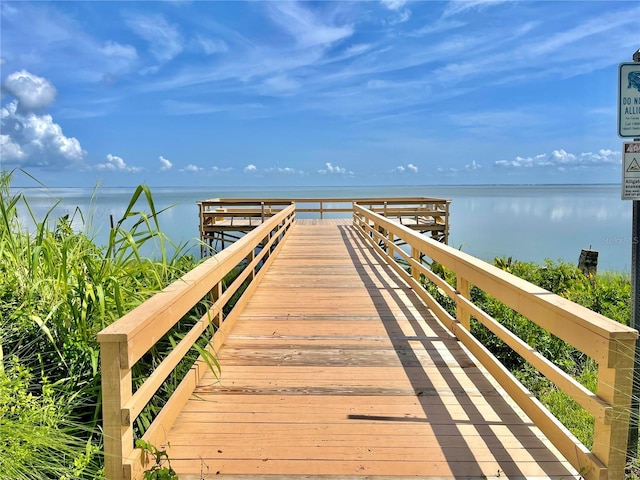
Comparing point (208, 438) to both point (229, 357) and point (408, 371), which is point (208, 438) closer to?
point (229, 357)

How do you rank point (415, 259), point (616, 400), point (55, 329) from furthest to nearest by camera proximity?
point (415, 259), point (55, 329), point (616, 400)

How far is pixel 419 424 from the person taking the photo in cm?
243

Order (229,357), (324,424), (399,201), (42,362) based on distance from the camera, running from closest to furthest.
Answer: (42,362) < (324,424) < (229,357) < (399,201)

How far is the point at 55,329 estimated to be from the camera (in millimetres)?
2221

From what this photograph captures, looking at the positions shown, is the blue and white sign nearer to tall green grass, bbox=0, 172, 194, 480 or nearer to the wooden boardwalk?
the wooden boardwalk

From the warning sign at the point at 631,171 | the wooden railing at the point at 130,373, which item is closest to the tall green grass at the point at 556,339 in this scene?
the warning sign at the point at 631,171

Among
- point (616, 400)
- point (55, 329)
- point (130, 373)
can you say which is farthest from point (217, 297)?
point (616, 400)

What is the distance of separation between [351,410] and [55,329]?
1.62 meters

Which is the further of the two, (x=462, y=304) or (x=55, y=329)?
(x=462, y=304)

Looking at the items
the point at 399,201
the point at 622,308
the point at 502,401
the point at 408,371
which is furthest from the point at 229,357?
the point at 399,201

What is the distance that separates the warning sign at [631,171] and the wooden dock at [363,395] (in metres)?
0.63

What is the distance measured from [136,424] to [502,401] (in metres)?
2.06

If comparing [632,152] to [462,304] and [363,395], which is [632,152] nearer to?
[462,304]

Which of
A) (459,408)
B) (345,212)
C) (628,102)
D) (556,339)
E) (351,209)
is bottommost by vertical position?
(556,339)
